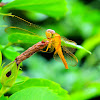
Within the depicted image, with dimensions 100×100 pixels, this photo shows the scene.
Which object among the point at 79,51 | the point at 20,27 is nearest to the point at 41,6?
the point at 20,27

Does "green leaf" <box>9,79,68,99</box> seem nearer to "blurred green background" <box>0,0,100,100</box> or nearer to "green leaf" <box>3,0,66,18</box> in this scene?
"green leaf" <box>3,0,66,18</box>

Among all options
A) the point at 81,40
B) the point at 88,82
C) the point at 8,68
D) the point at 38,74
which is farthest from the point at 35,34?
the point at 81,40

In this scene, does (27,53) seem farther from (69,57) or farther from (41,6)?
(41,6)

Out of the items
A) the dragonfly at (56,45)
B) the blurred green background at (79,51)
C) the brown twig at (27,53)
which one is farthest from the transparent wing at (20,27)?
the blurred green background at (79,51)

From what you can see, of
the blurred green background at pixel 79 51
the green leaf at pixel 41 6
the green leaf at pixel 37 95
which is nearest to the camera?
the green leaf at pixel 37 95

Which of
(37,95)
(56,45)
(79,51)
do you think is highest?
(79,51)

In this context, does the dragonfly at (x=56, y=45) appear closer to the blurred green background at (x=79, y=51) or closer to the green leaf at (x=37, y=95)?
the green leaf at (x=37, y=95)

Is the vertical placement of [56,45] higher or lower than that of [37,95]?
higher

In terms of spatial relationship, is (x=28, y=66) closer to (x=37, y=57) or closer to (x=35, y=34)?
(x=37, y=57)

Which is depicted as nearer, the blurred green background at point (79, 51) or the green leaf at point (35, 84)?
the green leaf at point (35, 84)
